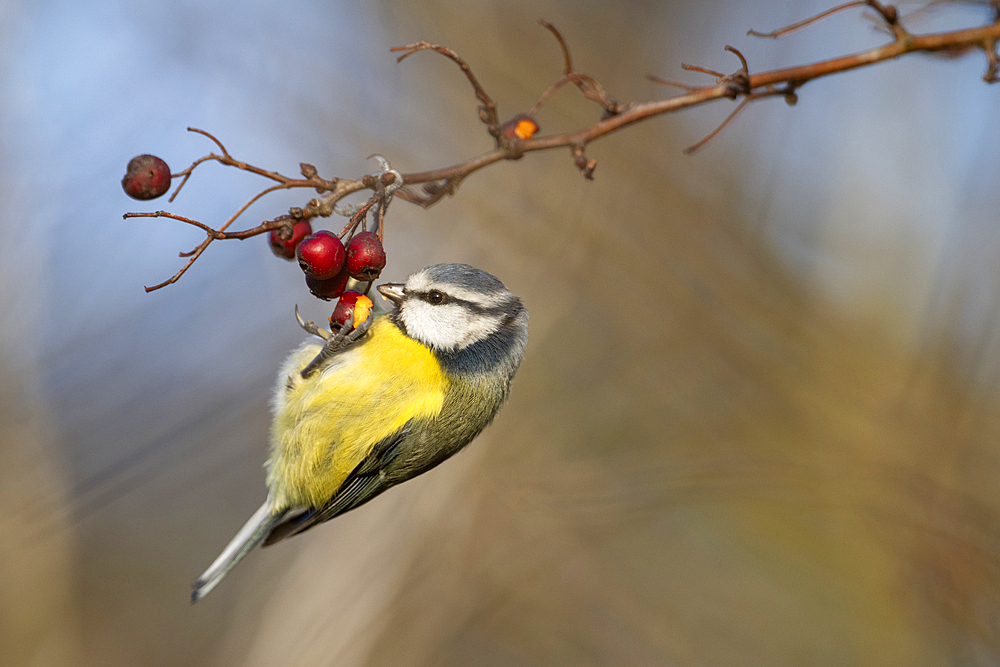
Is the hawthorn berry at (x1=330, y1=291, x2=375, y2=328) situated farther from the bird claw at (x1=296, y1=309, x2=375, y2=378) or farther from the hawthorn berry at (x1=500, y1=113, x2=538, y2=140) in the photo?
the hawthorn berry at (x1=500, y1=113, x2=538, y2=140)

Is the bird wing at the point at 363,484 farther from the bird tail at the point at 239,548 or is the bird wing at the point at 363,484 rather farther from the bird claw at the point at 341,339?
the bird claw at the point at 341,339

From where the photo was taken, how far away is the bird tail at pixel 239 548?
235 centimetres

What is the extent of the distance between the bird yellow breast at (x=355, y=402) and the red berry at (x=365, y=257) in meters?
0.65

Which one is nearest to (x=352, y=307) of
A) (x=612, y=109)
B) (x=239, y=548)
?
(x=612, y=109)

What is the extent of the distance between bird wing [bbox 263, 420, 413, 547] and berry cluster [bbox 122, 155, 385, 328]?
678mm

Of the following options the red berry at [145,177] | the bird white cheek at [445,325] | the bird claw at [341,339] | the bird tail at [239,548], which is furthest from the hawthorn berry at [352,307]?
the bird tail at [239,548]

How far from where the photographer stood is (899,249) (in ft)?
12.4

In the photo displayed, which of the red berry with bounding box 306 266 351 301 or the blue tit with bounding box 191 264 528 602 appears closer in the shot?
the red berry with bounding box 306 266 351 301

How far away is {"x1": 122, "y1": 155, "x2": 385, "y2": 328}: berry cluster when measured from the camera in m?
1.44

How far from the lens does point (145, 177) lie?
4.70 feet

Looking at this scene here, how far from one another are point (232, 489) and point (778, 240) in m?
4.20

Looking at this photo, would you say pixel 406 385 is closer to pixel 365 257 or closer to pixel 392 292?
pixel 392 292

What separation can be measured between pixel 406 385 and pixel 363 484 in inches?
16.4

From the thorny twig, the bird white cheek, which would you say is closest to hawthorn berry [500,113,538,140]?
the thorny twig
